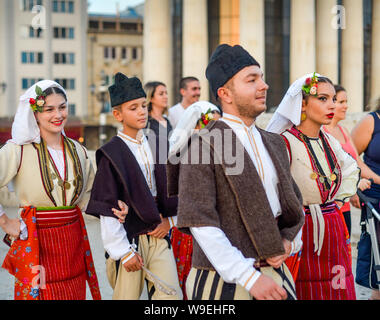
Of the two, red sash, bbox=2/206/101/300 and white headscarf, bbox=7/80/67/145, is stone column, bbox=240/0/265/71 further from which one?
red sash, bbox=2/206/101/300

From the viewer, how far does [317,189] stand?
396 centimetres

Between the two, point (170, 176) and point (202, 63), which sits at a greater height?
point (202, 63)

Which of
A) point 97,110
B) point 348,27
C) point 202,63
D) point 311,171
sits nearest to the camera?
point 311,171

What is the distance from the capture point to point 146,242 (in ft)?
14.5

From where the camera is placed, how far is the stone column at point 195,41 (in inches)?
1102

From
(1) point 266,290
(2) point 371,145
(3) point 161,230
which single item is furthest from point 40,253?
(2) point 371,145

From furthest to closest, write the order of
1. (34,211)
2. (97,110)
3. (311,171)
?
(97,110) < (34,211) < (311,171)

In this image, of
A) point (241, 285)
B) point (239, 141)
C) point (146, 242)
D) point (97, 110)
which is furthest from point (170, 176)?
point (97, 110)

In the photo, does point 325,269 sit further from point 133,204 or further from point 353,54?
point 353,54

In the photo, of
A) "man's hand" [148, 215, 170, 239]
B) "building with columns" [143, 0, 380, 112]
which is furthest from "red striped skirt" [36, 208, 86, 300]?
"building with columns" [143, 0, 380, 112]

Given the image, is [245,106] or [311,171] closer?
[245,106]

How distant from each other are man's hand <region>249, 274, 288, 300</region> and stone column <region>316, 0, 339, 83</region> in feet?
91.6
